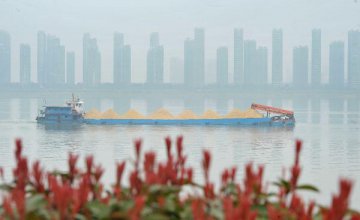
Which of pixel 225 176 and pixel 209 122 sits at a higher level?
pixel 225 176

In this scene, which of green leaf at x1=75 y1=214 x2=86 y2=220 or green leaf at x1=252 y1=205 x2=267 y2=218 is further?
green leaf at x1=252 y1=205 x2=267 y2=218

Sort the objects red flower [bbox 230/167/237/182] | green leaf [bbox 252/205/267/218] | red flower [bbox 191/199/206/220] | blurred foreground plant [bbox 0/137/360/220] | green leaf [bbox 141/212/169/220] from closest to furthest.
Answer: red flower [bbox 191/199/206/220] → blurred foreground plant [bbox 0/137/360/220] → green leaf [bbox 141/212/169/220] → green leaf [bbox 252/205/267/218] → red flower [bbox 230/167/237/182]

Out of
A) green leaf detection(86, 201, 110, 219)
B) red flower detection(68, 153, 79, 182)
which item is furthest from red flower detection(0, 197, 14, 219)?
red flower detection(68, 153, 79, 182)

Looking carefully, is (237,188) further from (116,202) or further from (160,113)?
(160,113)

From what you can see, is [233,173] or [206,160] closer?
[206,160]

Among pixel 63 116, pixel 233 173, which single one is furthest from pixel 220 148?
pixel 233 173

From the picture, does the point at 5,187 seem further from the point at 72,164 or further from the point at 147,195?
the point at 147,195

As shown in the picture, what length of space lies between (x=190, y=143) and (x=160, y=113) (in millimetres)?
17418

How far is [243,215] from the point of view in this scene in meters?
1.78

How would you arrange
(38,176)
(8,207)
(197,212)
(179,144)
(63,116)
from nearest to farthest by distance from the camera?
A: (197,212) → (8,207) → (38,176) → (179,144) → (63,116)

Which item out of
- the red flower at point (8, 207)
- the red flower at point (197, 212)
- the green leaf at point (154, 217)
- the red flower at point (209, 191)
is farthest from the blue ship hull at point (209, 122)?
the red flower at point (197, 212)

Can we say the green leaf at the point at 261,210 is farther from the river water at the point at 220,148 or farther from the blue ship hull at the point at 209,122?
the blue ship hull at the point at 209,122

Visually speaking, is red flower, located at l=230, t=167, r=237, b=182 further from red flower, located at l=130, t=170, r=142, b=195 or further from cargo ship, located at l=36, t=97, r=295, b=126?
cargo ship, located at l=36, t=97, r=295, b=126

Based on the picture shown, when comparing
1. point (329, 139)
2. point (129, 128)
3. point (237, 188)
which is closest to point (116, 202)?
point (237, 188)
